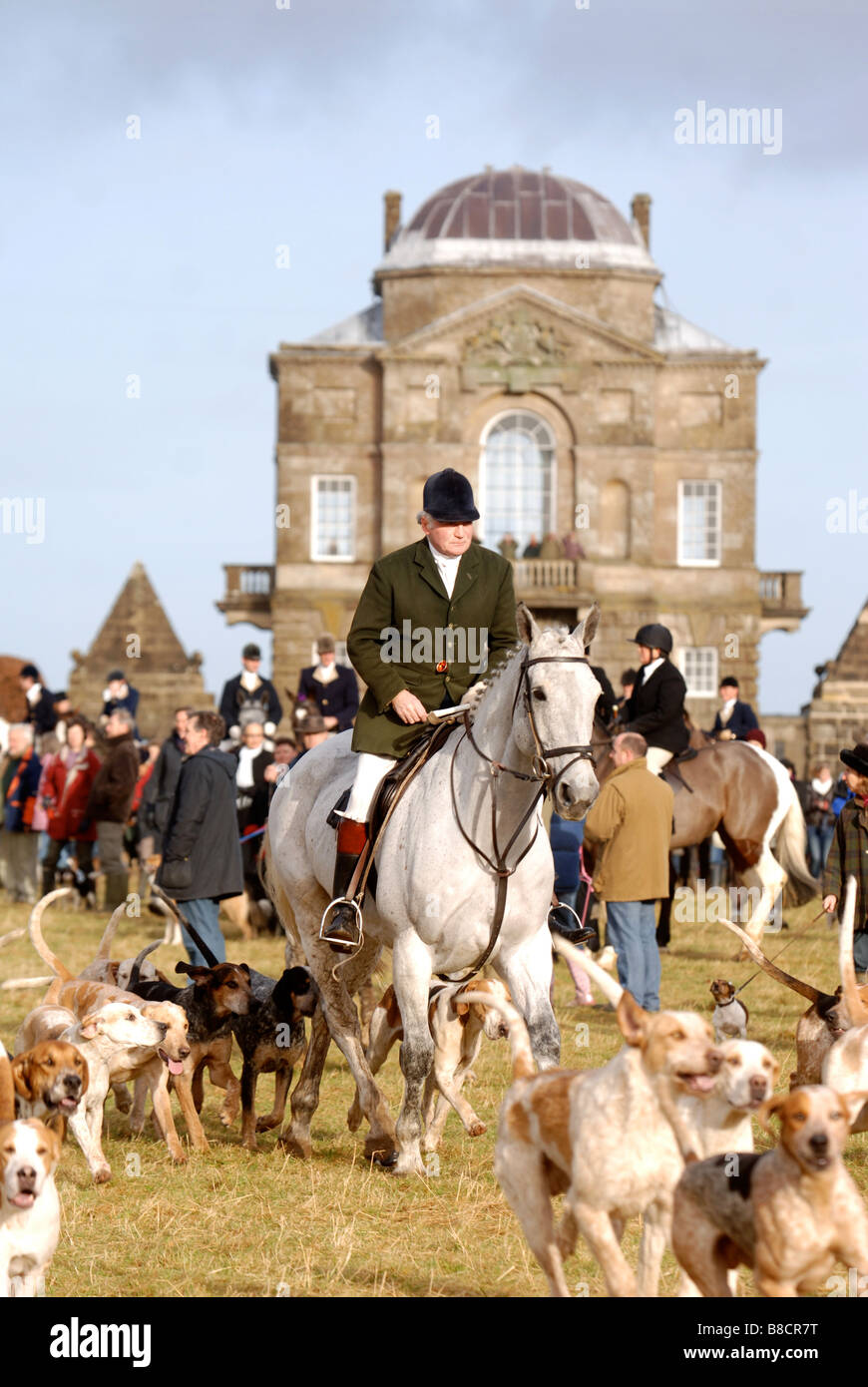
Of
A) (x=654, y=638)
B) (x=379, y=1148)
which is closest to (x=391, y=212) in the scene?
(x=654, y=638)

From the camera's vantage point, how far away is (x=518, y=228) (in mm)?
48062

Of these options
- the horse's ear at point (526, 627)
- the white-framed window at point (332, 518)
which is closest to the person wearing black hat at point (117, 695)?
the horse's ear at point (526, 627)

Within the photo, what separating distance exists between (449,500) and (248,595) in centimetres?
3903

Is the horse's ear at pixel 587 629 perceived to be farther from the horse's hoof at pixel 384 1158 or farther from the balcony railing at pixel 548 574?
the balcony railing at pixel 548 574

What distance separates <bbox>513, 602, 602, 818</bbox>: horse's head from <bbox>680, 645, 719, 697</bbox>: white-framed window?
3799 centimetres

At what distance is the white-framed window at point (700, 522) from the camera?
46.1 m

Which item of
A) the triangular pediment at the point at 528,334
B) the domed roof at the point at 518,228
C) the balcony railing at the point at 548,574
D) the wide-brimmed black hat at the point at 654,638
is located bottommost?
the wide-brimmed black hat at the point at 654,638

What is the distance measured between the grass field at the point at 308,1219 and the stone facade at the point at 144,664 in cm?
3031

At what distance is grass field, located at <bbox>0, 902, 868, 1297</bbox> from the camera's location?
6.27 meters

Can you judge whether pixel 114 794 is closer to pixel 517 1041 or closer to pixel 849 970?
pixel 849 970

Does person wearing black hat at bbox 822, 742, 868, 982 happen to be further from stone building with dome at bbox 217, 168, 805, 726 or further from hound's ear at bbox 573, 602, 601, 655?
stone building with dome at bbox 217, 168, 805, 726
